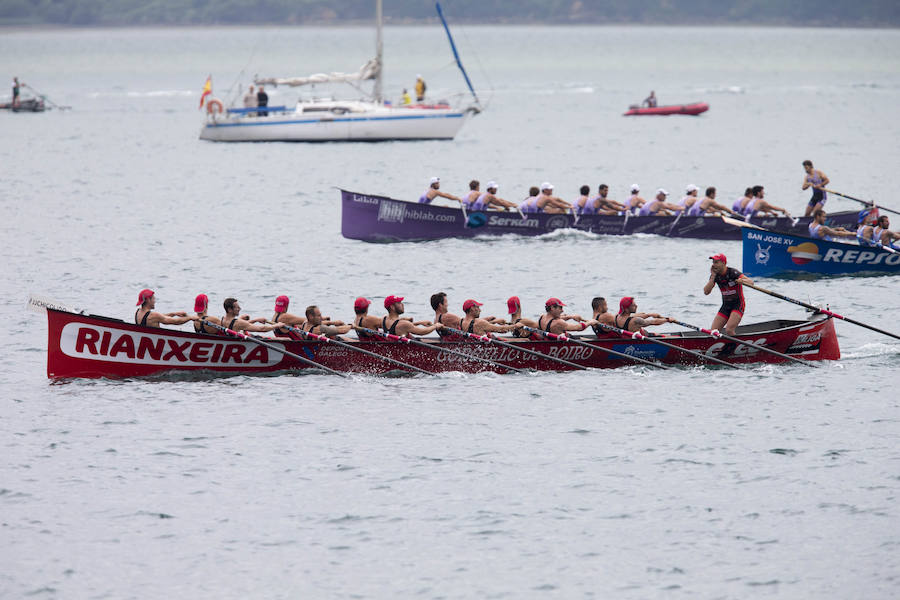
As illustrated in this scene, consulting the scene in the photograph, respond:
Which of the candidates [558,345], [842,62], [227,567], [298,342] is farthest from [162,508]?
[842,62]

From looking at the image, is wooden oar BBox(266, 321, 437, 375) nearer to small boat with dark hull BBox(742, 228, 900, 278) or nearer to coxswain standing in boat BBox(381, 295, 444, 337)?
coxswain standing in boat BBox(381, 295, 444, 337)

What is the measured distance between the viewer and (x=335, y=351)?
26.6 meters

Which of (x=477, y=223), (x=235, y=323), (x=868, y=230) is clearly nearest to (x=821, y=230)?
(x=868, y=230)

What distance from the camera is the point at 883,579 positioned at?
1823 cm

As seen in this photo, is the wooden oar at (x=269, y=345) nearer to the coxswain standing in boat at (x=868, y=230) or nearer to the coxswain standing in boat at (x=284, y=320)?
the coxswain standing in boat at (x=284, y=320)

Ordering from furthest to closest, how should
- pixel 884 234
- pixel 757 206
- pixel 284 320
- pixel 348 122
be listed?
pixel 348 122 < pixel 757 206 < pixel 884 234 < pixel 284 320

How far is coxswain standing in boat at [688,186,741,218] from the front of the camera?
4178 cm

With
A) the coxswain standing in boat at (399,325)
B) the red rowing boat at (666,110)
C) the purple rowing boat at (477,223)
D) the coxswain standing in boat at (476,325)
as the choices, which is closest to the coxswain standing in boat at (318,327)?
the coxswain standing in boat at (399,325)

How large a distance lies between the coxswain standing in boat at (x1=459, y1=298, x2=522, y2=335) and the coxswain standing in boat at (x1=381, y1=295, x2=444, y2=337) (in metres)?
0.53

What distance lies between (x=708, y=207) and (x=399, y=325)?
18.7 m

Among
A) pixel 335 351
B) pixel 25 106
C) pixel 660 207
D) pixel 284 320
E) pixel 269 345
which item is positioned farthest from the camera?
pixel 25 106

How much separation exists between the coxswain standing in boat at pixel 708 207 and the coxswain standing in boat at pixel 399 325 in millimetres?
17964

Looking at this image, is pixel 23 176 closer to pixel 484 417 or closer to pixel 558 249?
pixel 558 249

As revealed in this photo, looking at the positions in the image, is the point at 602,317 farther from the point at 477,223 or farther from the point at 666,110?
the point at 666,110
